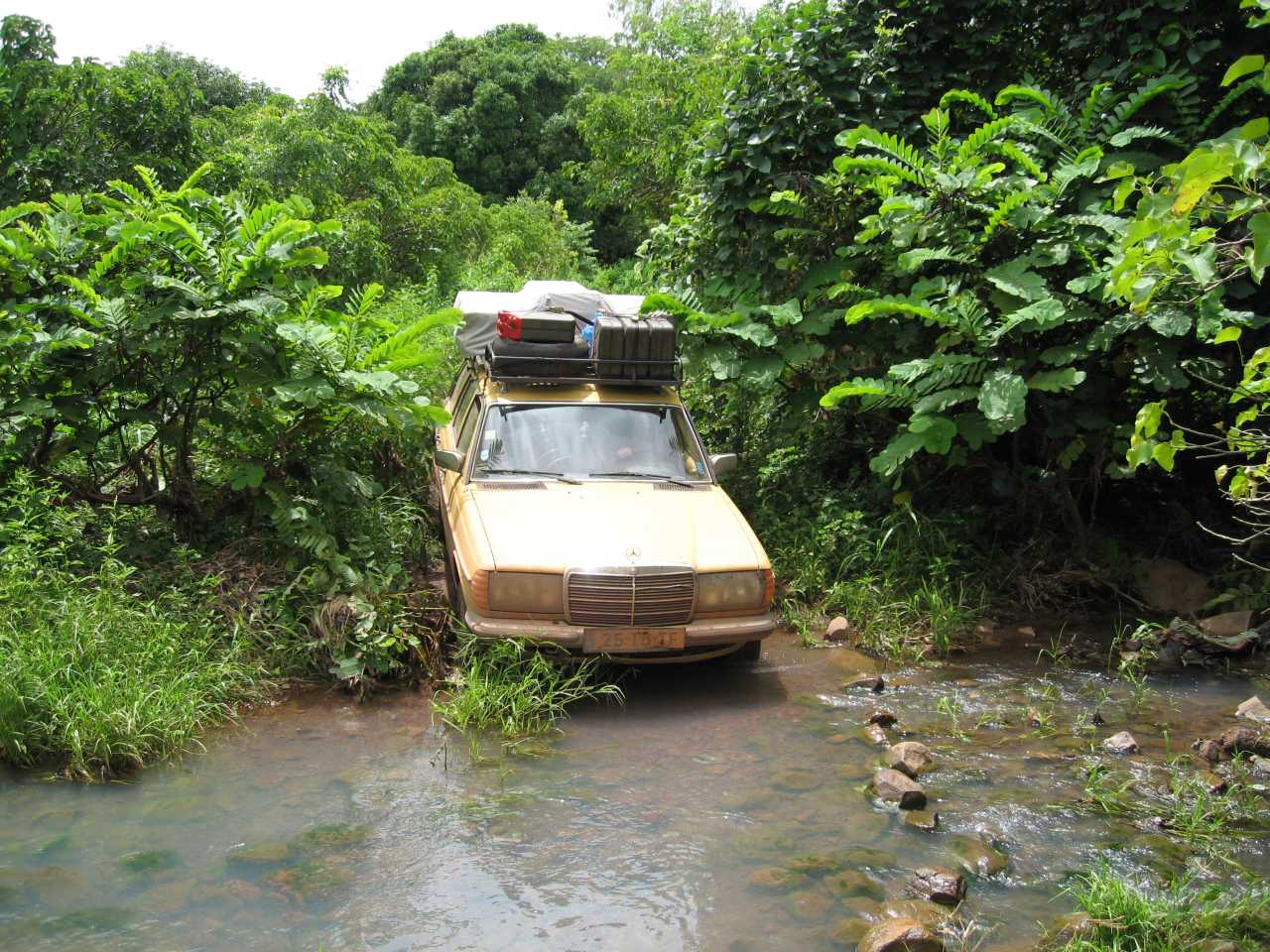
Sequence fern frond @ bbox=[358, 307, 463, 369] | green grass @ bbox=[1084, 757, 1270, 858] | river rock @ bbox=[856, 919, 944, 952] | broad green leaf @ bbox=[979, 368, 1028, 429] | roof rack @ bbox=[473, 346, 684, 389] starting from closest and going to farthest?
river rock @ bbox=[856, 919, 944, 952] → green grass @ bbox=[1084, 757, 1270, 858] → fern frond @ bbox=[358, 307, 463, 369] → broad green leaf @ bbox=[979, 368, 1028, 429] → roof rack @ bbox=[473, 346, 684, 389]

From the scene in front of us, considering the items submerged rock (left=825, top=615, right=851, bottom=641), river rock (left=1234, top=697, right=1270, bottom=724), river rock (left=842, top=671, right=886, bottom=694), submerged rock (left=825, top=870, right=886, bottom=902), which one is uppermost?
submerged rock (left=825, top=615, right=851, bottom=641)

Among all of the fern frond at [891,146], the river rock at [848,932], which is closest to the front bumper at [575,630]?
the river rock at [848,932]

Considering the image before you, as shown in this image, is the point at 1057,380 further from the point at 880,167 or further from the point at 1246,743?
the point at 1246,743

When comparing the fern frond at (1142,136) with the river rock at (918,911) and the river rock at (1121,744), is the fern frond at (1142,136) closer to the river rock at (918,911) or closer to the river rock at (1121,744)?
the river rock at (1121,744)

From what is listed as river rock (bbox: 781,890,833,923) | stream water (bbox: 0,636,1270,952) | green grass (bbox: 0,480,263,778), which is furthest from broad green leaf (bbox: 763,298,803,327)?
river rock (bbox: 781,890,833,923)

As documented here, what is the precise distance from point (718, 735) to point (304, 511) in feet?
10.0

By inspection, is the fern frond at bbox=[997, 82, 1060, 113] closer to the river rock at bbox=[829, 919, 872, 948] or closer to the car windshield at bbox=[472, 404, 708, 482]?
the car windshield at bbox=[472, 404, 708, 482]

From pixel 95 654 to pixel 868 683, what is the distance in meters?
4.63

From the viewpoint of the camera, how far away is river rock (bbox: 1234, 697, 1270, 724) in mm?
6245

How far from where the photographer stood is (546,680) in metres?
6.54

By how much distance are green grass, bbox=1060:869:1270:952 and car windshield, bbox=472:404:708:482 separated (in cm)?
403

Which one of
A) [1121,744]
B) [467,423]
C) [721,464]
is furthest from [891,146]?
[1121,744]

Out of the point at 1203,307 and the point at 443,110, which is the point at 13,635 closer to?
the point at 1203,307

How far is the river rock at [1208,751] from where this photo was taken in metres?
5.72
